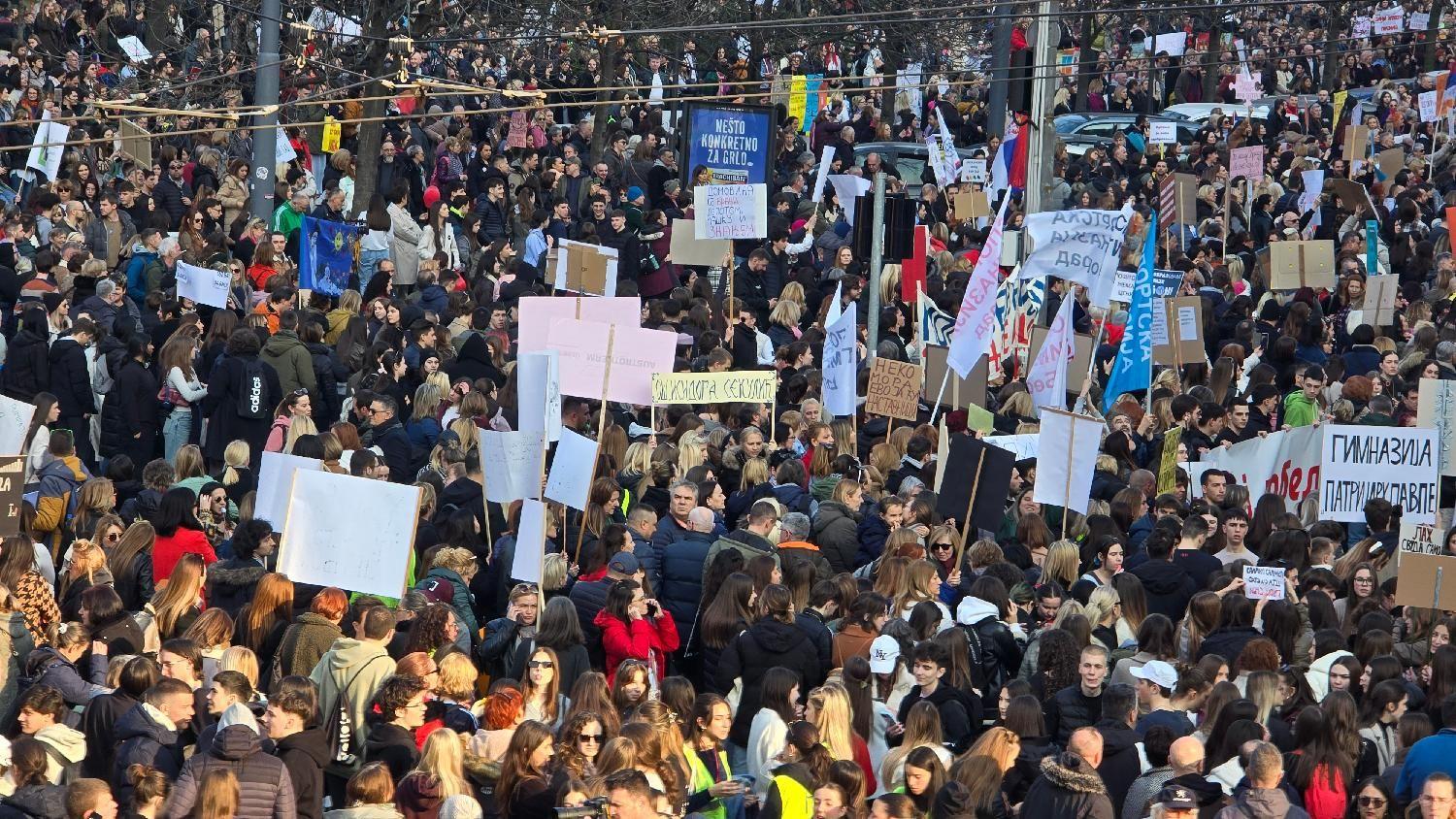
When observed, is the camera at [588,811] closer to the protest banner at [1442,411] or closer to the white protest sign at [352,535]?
the white protest sign at [352,535]

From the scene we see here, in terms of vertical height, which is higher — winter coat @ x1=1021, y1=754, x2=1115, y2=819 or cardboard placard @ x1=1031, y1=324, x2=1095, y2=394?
cardboard placard @ x1=1031, y1=324, x2=1095, y2=394

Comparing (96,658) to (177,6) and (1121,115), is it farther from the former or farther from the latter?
(1121,115)

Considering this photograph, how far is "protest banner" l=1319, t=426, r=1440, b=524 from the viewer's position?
13.3 metres

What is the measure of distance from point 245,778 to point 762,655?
2.89 metres

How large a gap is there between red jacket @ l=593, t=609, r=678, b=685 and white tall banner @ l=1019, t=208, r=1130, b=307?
7.24m

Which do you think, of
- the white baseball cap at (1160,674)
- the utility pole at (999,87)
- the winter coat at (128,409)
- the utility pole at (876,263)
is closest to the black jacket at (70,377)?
the winter coat at (128,409)

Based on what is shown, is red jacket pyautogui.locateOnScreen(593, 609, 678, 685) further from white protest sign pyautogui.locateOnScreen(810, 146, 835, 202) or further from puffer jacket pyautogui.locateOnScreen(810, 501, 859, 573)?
white protest sign pyautogui.locateOnScreen(810, 146, 835, 202)

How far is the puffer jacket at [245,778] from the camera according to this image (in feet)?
26.1

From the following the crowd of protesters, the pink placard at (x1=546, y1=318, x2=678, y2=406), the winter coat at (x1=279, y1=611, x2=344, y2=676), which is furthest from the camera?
the pink placard at (x1=546, y1=318, x2=678, y2=406)

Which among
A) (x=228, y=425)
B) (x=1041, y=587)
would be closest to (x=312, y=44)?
(x=228, y=425)

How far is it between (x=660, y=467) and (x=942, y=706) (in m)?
4.17

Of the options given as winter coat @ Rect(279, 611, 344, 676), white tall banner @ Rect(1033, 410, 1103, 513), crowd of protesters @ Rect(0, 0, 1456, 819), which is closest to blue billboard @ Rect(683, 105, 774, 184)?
crowd of protesters @ Rect(0, 0, 1456, 819)

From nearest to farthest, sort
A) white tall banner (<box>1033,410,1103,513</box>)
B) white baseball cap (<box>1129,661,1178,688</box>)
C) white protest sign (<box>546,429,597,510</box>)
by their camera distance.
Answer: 1. white baseball cap (<box>1129,661,1178,688</box>)
2. white protest sign (<box>546,429,597,510</box>)
3. white tall banner (<box>1033,410,1103,513</box>)

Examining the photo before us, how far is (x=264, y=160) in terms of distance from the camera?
21031 mm
